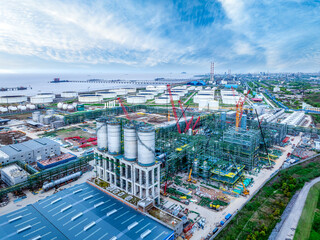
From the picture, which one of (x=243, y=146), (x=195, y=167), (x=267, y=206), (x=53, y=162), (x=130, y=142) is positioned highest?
(x=130, y=142)

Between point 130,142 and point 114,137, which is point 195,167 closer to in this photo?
point 130,142

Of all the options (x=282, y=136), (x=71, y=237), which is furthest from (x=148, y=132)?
(x=282, y=136)

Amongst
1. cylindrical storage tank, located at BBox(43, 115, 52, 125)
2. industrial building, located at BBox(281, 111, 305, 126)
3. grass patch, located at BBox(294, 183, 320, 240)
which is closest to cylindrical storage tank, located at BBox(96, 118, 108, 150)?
grass patch, located at BBox(294, 183, 320, 240)

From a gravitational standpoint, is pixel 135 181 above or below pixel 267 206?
above

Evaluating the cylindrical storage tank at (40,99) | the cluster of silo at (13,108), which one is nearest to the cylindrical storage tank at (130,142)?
the cluster of silo at (13,108)

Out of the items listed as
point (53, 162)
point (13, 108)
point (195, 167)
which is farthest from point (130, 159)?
point (13, 108)

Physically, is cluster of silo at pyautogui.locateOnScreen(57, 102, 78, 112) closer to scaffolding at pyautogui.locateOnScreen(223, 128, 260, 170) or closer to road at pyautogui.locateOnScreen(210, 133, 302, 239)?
scaffolding at pyautogui.locateOnScreen(223, 128, 260, 170)

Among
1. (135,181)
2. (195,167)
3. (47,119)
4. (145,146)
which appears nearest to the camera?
(145,146)
